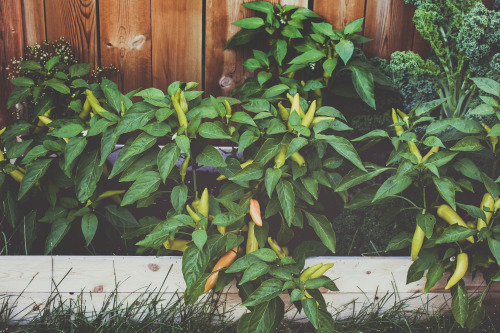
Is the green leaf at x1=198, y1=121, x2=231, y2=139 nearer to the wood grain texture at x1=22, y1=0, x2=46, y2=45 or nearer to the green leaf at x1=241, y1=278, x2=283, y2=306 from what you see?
the green leaf at x1=241, y1=278, x2=283, y2=306

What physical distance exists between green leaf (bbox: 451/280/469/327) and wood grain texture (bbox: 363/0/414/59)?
1.18 m

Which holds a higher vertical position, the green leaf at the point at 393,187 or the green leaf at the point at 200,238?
the green leaf at the point at 393,187

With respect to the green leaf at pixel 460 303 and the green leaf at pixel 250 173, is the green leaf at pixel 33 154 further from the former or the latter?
the green leaf at pixel 460 303

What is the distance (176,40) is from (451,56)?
1236 millimetres

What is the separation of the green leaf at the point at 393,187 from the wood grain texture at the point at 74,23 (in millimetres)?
1486

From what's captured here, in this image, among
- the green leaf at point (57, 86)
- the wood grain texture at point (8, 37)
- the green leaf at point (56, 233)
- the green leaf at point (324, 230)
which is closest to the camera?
the green leaf at point (324, 230)

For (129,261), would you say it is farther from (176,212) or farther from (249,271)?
(249,271)

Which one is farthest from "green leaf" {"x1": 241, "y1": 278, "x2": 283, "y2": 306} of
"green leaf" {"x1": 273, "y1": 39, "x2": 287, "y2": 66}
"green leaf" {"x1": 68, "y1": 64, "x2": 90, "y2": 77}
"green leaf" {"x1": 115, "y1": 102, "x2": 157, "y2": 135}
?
"green leaf" {"x1": 68, "y1": 64, "x2": 90, "y2": 77}

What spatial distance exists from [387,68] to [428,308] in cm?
98

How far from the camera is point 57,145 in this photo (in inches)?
58.4

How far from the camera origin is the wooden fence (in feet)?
6.59

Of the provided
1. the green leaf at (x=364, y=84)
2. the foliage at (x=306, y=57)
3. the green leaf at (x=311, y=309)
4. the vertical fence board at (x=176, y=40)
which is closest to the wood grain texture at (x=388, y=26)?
the foliage at (x=306, y=57)

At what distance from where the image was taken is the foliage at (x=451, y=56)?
165cm

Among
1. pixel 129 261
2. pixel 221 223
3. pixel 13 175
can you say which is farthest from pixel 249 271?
pixel 13 175
